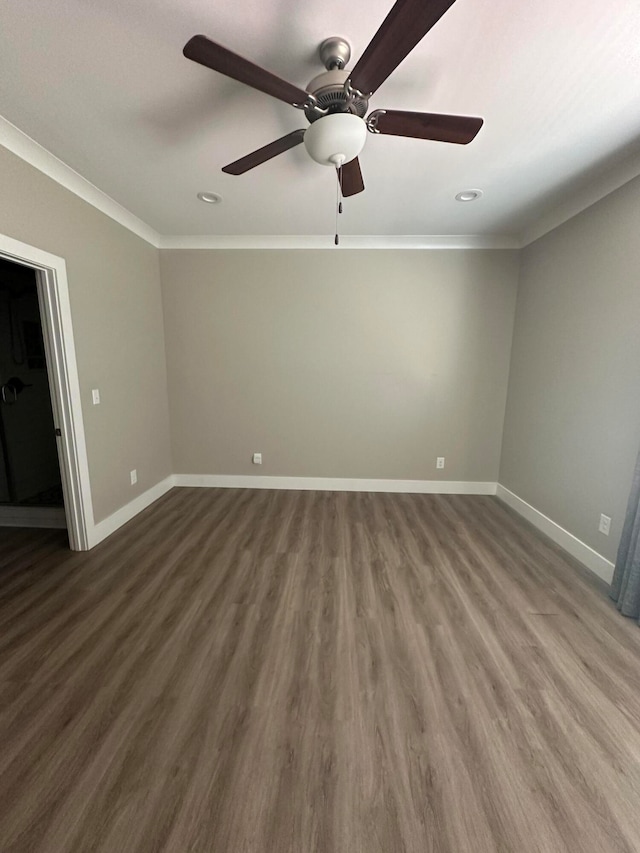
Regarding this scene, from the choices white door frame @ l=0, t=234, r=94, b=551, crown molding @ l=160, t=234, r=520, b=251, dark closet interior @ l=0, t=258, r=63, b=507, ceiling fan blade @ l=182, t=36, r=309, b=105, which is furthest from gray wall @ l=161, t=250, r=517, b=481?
ceiling fan blade @ l=182, t=36, r=309, b=105

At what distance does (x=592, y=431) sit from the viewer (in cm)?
225

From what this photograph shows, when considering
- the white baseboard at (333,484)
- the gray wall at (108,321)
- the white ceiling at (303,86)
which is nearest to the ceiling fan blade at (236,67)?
the white ceiling at (303,86)

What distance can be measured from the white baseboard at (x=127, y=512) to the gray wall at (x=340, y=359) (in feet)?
1.42

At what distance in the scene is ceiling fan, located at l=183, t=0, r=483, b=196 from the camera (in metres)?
0.99

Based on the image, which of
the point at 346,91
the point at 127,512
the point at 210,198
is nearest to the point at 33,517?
the point at 127,512

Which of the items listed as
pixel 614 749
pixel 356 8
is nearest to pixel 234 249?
pixel 356 8

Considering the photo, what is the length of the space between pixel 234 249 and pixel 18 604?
331 cm

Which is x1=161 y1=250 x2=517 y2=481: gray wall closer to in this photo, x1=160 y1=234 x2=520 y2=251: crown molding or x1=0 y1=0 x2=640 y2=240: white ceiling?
x1=160 y1=234 x2=520 y2=251: crown molding

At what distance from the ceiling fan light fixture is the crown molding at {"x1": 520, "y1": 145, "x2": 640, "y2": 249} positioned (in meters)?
1.83

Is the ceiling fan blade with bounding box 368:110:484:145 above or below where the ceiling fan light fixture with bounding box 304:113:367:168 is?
above

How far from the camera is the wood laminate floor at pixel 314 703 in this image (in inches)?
38.7

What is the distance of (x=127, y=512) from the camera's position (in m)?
2.90

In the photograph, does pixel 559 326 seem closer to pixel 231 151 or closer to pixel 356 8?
pixel 356 8

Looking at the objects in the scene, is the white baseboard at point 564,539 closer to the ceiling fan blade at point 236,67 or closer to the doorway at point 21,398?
the ceiling fan blade at point 236,67
